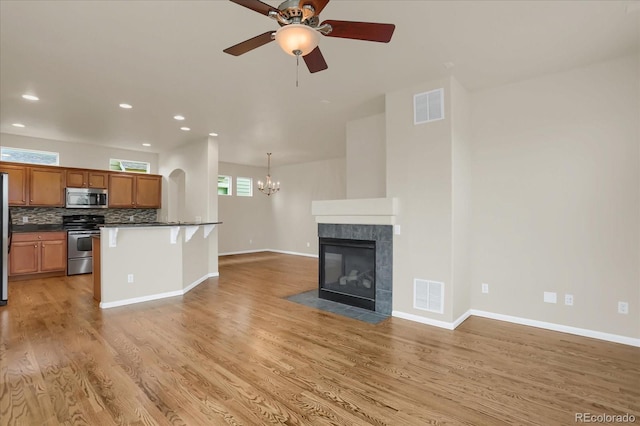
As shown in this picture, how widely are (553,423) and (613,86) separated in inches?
130

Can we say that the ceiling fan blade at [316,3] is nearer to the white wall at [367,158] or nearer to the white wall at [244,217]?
the white wall at [367,158]

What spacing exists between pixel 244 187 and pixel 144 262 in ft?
19.1

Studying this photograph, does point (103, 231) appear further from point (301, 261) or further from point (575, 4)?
point (575, 4)

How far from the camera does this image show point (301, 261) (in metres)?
8.61

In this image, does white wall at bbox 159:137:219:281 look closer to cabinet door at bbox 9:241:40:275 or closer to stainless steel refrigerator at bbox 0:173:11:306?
stainless steel refrigerator at bbox 0:173:11:306

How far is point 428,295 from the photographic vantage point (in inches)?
148

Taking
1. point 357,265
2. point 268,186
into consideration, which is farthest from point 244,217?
point 357,265

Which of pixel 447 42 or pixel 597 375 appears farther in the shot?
pixel 447 42

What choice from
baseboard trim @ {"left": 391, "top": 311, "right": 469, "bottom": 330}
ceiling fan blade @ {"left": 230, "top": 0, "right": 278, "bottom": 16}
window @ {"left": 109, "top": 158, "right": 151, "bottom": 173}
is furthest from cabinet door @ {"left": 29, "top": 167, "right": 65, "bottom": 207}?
baseboard trim @ {"left": 391, "top": 311, "right": 469, "bottom": 330}

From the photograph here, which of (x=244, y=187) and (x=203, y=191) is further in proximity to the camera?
(x=244, y=187)

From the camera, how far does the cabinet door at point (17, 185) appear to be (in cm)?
602

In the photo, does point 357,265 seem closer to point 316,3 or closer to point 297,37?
point 297,37

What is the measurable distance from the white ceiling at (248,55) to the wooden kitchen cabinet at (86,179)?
165cm

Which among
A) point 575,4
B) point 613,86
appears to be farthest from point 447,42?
point 613,86
